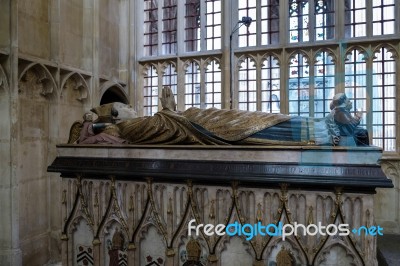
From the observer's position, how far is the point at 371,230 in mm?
2754

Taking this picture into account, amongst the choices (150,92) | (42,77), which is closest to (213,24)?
(150,92)

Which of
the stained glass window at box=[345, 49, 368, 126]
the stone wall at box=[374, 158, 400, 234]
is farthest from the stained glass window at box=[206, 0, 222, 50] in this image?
the stone wall at box=[374, 158, 400, 234]

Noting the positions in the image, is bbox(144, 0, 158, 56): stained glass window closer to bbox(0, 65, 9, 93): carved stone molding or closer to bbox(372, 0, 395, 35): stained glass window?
bbox(0, 65, 9, 93): carved stone molding

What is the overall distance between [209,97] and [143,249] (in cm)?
500

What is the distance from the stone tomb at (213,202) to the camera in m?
2.80

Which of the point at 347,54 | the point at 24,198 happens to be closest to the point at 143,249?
the point at 24,198

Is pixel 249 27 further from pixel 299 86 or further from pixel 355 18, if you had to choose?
pixel 355 18

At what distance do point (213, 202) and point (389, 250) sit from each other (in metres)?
3.28

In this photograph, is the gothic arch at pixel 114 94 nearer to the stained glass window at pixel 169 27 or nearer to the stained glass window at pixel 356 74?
the stained glass window at pixel 169 27

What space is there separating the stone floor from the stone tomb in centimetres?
141

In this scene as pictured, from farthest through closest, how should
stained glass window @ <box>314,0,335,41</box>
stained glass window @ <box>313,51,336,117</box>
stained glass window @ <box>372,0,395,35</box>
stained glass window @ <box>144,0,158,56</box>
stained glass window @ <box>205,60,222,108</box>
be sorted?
1. stained glass window @ <box>144,0,158,56</box>
2. stained glass window @ <box>205,60,222,108</box>
3. stained glass window @ <box>314,0,335,41</box>
4. stained glass window @ <box>313,51,336,117</box>
5. stained glass window @ <box>372,0,395,35</box>

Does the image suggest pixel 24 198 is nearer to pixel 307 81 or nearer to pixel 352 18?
pixel 307 81

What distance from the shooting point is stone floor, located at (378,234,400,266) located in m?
4.01

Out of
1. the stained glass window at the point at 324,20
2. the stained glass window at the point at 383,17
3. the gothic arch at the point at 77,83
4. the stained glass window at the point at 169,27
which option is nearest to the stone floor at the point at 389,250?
the stained glass window at the point at 383,17
